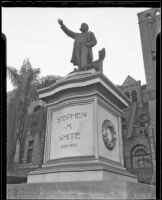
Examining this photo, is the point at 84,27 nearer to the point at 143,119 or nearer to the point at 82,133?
the point at 82,133

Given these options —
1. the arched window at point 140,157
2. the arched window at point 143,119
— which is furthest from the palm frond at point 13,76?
the arched window at point 143,119

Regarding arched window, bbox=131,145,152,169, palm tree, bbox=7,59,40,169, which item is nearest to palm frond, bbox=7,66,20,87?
palm tree, bbox=7,59,40,169

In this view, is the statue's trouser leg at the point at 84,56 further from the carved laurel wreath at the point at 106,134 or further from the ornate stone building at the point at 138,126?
the ornate stone building at the point at 138,126

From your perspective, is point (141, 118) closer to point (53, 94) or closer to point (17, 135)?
point (17, 135)

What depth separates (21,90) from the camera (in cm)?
1798

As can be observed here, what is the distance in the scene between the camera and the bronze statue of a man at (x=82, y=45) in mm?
7809

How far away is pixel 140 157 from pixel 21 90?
13.8 meters

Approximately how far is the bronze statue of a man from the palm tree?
10.2m

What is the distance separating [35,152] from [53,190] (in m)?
21.1

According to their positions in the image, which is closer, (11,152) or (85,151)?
(85,151)

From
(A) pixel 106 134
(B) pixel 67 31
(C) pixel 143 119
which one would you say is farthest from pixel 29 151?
(A) pixel 106 134

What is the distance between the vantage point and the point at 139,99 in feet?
91.8

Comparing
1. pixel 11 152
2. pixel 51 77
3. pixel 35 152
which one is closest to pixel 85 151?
pixel 11 152

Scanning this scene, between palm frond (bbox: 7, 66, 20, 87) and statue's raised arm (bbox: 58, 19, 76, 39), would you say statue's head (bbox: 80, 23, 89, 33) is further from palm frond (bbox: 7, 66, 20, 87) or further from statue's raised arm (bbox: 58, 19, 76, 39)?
palm frond (bbox: 7, 66, 20, 87)
